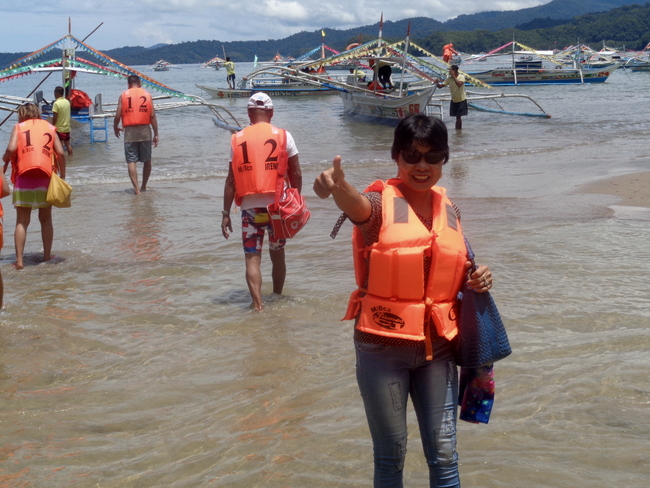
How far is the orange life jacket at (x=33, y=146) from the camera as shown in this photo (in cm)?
652

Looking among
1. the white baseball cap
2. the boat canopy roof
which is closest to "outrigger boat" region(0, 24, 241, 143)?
the boat canopy roof

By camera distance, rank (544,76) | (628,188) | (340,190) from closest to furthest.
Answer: (340,190) → (628,188) → (544,76)

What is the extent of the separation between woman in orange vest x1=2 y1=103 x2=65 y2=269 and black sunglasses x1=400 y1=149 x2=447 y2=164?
16.3 ft

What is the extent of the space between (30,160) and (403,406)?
16.9 feet

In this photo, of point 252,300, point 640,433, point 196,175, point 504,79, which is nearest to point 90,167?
point 196,175

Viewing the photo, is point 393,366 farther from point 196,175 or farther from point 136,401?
point 196,175

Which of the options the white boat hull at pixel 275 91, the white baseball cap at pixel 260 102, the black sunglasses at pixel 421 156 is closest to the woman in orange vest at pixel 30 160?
the white baseball cap at pixel 260 102

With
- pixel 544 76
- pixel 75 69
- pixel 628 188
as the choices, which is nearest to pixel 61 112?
pixel 75 69

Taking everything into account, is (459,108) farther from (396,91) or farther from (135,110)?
(135,110)

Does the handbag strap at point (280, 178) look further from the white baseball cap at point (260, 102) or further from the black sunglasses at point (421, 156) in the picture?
the black sunglasses at point (421, 156)

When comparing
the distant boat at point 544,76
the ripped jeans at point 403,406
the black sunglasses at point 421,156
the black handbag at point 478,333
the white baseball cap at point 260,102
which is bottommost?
the ripped jeans at point 403,406

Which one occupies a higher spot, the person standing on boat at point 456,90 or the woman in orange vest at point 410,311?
the person standing on boat at point 456,90

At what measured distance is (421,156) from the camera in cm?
252

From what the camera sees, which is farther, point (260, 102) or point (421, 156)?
point (260, 102)
